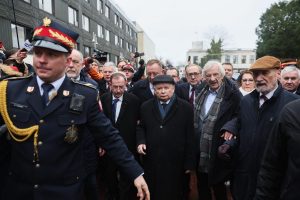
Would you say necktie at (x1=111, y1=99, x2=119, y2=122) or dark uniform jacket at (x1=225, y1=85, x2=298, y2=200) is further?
necktie at (x1=111, y1=99, x2=119, y2=122)

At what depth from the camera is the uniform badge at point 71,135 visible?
7.29 ft

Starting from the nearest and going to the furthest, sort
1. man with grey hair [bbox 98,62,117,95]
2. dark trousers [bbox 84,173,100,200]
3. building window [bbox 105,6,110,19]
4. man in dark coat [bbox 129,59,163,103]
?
1. dark trousers [bbox 84,173,100,200]
2. man in dark coat [bbox 129,59,163,103]
3. man with grey hair [bbox 98,62,117,95]
4. building window [bbox 105,6,110,19]

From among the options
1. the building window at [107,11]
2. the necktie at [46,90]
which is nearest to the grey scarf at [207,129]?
the necktie at [46,90]

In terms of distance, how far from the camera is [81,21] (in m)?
29.2

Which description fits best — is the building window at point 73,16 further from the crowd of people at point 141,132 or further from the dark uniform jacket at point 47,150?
the dark uniform jacket at point 47,150

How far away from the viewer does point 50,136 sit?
2.17 m

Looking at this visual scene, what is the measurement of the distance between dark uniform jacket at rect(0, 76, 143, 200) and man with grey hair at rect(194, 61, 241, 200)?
1915 millimetres

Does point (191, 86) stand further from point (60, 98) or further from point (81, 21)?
point (81, 21)

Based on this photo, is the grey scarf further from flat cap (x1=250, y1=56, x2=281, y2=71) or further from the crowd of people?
flat cap (x1=250, y1=56, x2=281, y2=71)

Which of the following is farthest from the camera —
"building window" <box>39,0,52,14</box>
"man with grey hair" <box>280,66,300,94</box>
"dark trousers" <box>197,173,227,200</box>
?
"building window" <box>39,0,52,14</box>

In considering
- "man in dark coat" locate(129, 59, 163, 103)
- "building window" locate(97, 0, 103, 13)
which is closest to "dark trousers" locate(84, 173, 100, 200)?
"man in dark coat" locate(129, 59, 163, 103)

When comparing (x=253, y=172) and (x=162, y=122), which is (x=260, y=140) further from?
(x=162, y=122)

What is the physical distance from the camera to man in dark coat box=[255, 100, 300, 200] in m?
1.96

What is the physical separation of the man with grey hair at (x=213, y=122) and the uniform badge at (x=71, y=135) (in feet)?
6.81
